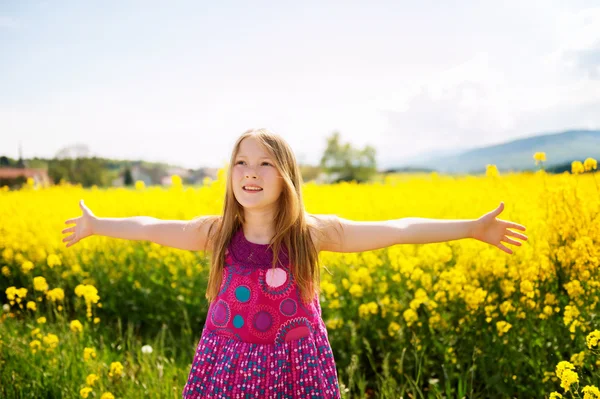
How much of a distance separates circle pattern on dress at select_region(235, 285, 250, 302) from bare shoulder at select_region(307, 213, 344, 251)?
0.33 meters

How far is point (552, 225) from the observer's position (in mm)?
2980

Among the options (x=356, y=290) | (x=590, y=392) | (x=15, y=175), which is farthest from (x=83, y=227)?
(x=15, y=175)

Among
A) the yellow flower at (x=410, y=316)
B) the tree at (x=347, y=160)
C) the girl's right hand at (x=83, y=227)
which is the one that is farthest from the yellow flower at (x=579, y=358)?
the tree at (x=347, y=160)

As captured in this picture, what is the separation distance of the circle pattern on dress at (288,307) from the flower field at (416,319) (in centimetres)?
19

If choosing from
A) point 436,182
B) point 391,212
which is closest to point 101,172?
point 436,182

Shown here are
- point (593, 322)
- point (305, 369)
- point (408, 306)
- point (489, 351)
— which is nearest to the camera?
point (305, 369)

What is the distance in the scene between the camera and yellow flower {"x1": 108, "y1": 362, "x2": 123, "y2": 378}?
2623 mm

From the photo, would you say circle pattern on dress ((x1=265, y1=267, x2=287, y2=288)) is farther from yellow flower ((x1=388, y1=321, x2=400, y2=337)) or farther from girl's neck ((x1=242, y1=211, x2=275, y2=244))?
yellow flower ((x1=388, y1=321, x2=400, y2=337))

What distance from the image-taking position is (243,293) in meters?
2.02

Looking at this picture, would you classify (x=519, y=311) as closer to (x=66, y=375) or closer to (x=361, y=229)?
(x=361, y=229)

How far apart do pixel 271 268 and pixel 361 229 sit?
386 millimetres

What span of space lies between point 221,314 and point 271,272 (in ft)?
0.81

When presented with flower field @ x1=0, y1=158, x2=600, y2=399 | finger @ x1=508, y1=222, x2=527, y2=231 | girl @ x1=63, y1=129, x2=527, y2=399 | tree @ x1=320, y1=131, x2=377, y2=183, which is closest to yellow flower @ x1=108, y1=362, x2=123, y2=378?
flower field @ x1=0, y1=158, x2=600, y2=399

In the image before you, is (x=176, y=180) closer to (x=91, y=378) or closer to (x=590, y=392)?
(x=91, y=378)
